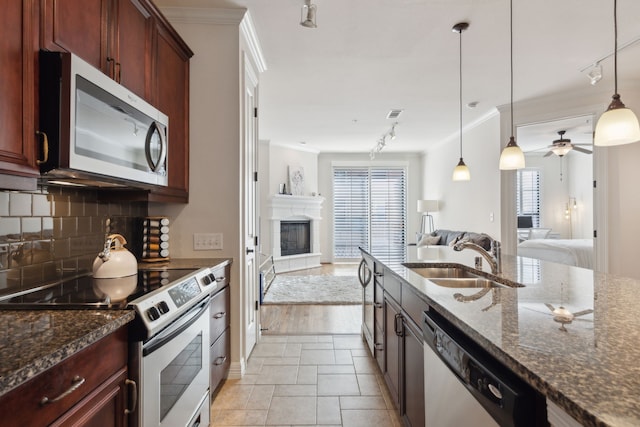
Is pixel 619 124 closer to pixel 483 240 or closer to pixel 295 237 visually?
pixel 483 240

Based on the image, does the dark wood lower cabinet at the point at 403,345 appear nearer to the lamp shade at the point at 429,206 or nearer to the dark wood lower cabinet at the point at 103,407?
the dark wood lower cabinet at the point at 103,407

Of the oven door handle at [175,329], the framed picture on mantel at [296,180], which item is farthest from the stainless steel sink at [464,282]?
the framed picture on mantel at [296,180]

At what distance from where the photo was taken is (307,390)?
90.7 inches

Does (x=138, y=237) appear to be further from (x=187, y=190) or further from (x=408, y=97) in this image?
(x=408, y=97)

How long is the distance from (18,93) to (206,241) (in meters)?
1.46

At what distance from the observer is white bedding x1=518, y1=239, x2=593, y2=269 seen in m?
4.81

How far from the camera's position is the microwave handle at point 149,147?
1778 mm

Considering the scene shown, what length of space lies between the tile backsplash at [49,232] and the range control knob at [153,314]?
0.66 meters

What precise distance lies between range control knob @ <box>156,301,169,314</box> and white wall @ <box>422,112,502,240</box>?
457cm

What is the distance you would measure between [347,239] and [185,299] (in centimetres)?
651

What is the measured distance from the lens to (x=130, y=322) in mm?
1174

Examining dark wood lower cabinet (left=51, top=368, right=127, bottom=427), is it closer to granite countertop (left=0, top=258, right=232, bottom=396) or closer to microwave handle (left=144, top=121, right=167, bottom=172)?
granite countertop (left=0, top=258, right=232, bottom=396)

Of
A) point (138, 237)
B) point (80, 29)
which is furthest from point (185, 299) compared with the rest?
point (80, 29)

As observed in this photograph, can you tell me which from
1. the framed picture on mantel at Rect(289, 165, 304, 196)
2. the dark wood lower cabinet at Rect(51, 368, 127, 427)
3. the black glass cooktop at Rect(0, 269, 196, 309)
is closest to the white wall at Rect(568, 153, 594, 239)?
the framed picture on mantel at Rect(289, 165, 304, 196)
